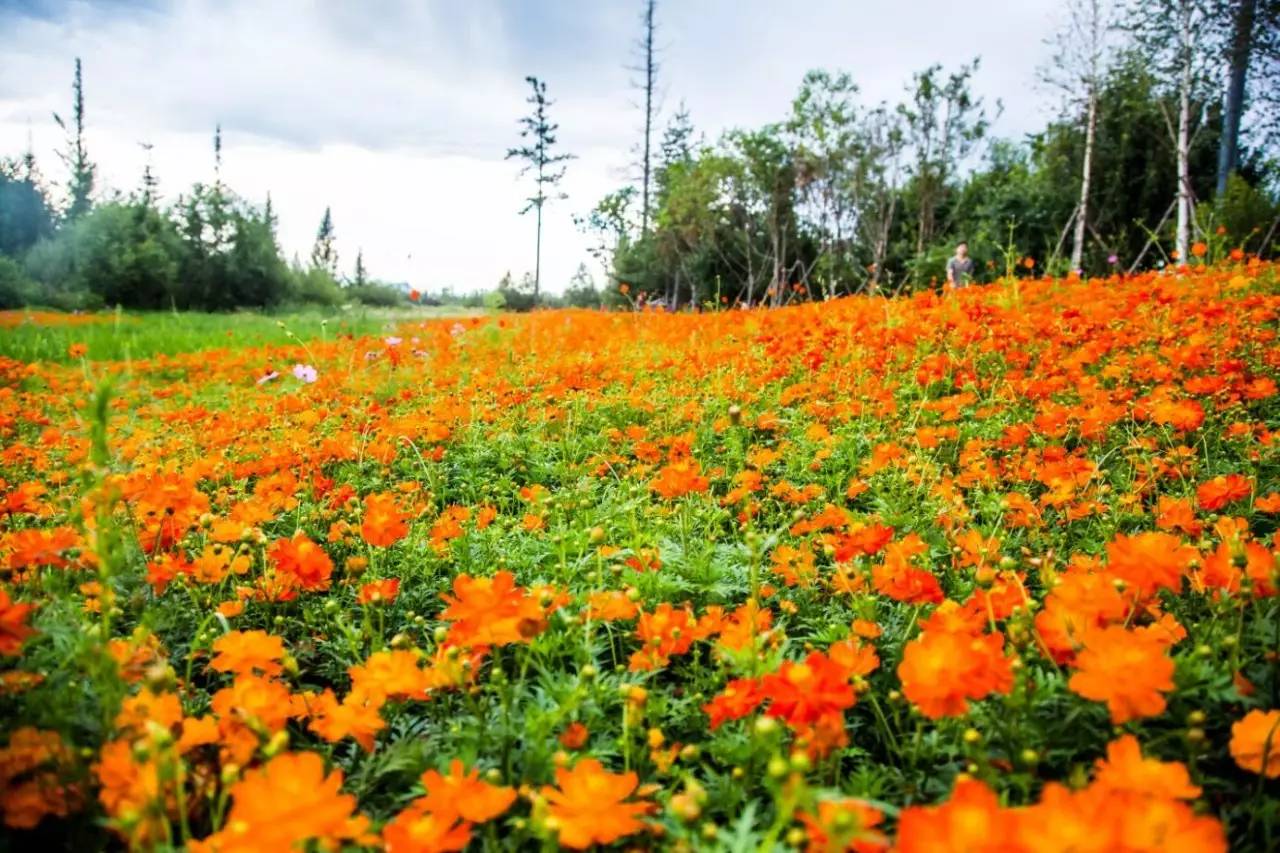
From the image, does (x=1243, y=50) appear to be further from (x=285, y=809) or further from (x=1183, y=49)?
(x=285, y=809)

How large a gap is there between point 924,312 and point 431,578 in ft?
12.1

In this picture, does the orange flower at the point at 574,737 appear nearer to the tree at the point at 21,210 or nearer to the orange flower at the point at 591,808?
the orange flower at the point at 591,808

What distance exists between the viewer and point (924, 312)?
4.38 metres

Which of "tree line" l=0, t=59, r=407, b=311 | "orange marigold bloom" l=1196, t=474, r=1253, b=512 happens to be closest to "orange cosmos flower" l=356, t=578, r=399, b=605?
"orange marigold bloom" l=1196, t=474, r=1253, b=512

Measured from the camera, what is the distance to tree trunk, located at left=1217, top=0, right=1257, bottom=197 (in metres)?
9.95

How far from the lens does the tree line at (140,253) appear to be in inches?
800

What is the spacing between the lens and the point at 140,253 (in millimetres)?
21406

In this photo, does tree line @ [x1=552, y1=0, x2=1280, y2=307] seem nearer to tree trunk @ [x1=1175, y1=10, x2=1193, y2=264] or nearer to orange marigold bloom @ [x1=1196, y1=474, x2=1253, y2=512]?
tree trunk @ [x1=1175, y1=10, x2=1193, y2=264]

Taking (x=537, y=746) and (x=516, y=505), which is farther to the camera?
(x=516, y=505)

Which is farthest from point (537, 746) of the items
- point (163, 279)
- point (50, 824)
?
point (163, 279)

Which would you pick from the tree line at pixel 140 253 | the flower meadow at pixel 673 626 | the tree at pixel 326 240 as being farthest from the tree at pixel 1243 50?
the tree at pixel 326 240

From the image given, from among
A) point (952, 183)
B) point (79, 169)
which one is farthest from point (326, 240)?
point (952, 183)

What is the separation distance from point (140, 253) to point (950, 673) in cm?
2666

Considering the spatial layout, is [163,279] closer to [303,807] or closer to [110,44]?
[110,44]
